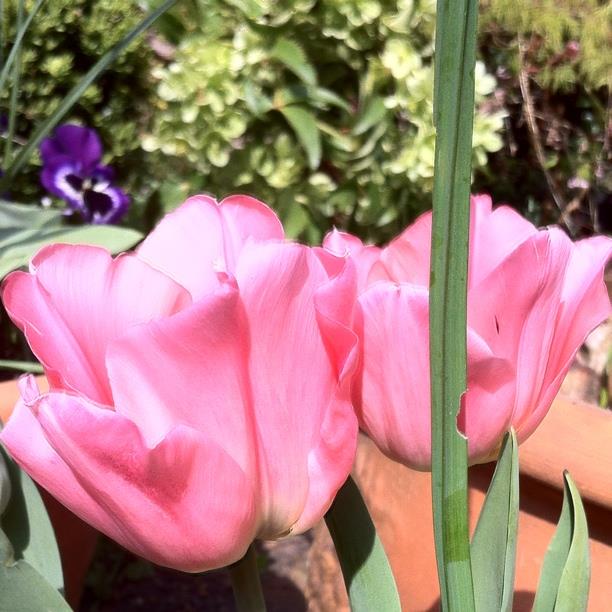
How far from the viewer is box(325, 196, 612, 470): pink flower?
0.96 feet

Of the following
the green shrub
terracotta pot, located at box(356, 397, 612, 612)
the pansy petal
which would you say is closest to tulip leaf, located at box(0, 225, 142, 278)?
terracotta pot, located at box(356, 397, 612, 612)

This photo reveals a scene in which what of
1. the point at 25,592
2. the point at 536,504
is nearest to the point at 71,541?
the point at 536,504

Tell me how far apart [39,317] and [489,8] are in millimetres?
1716

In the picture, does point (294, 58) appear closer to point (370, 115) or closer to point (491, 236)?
point (370, 115)

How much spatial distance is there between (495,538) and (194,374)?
0.16 metres

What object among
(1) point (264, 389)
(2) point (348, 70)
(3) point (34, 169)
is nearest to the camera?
(1) point (264, 389)

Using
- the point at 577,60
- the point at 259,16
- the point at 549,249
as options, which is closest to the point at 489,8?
the point at 577,60

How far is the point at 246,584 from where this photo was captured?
32 cm

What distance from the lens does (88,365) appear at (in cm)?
29

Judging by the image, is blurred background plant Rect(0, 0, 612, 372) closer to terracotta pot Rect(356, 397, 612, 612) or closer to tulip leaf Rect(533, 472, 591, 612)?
terracotta pot Rect(356, 397, 612, 612)

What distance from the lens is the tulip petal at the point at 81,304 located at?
277mm

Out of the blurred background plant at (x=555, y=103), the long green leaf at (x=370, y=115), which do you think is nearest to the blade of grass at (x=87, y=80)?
the long green leaf at (x=370, y=115)

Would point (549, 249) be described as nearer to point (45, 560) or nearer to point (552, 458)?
point (45, 560)

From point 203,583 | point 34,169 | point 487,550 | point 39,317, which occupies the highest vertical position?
point 39,317
